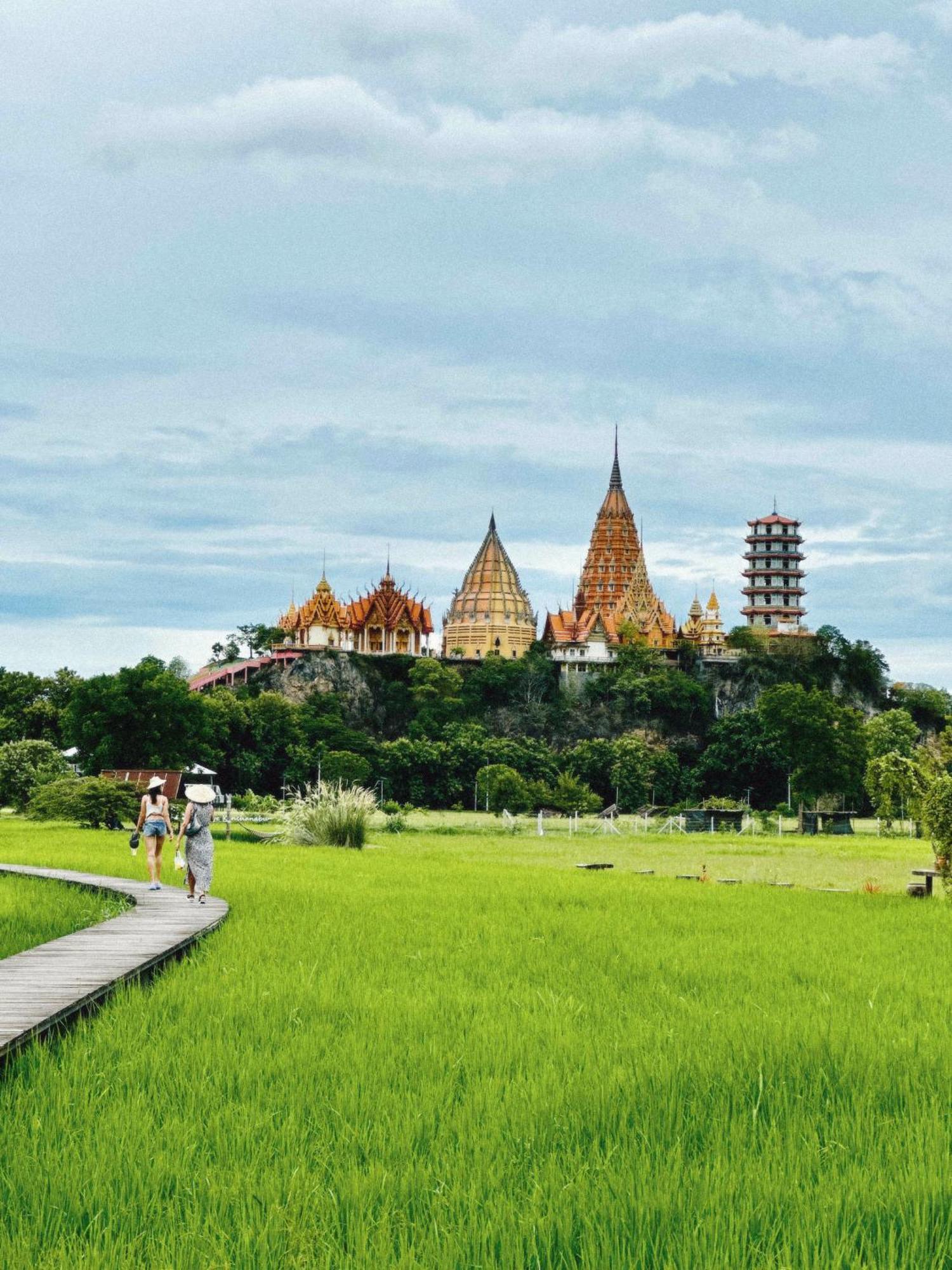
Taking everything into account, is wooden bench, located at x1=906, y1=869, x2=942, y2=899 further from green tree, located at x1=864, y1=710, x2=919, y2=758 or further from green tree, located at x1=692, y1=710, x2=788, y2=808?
green tree, located at x1=692, y1=710, x2=788, y2=808

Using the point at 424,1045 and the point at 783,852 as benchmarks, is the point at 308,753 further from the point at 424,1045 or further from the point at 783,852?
the point at 424,1045

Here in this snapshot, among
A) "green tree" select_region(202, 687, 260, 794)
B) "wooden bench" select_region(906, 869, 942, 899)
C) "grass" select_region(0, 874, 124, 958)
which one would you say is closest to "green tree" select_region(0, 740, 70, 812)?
"green tree" select_region(202, 687, 260, 794)

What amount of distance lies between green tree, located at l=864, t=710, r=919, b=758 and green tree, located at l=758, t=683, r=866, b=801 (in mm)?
1265

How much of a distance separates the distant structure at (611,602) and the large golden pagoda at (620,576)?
0.06 meters

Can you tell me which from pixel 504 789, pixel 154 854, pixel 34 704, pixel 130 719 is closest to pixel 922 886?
pixel 154 854

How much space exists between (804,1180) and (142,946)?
723 cm

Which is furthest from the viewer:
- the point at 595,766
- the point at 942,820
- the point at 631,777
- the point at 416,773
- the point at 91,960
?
the point at 595,766

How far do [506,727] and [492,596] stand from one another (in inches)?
793

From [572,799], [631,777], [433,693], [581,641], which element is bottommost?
[572,799]

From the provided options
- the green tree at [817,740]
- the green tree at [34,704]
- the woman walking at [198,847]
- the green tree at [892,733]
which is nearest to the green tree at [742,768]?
the green tree at [892,733]

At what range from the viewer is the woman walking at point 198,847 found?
1550cm

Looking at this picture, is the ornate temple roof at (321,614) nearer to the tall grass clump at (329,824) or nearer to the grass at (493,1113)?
the tall grass clump at (329,824)

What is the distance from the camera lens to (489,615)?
12006cm

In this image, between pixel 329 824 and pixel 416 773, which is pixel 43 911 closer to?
pixel 329 824
